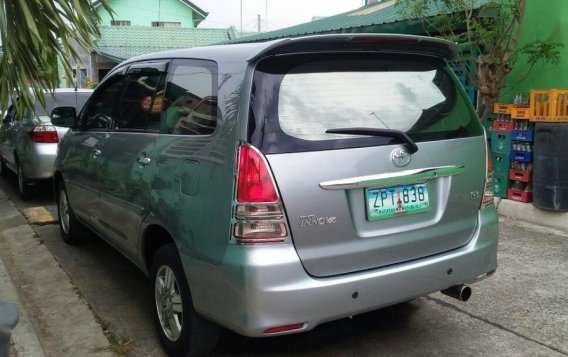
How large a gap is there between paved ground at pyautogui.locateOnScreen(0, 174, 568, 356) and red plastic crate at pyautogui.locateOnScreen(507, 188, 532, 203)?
4.70 ft

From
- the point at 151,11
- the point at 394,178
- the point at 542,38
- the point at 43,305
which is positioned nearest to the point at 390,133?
the point at 394,178

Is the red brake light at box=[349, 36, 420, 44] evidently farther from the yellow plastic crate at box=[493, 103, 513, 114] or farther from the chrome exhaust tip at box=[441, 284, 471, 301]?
the yellow plastic crate at box=[493, 103, 513, 114]

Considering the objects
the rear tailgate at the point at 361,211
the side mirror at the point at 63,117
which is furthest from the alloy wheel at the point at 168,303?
the side mirror at the point at 63,117

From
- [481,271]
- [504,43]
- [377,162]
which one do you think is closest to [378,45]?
[377,162]

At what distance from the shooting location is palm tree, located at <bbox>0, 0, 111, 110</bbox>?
330cm

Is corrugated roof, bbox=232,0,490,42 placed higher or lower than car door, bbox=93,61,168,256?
higher

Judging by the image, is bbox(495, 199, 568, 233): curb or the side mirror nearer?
the side mirror

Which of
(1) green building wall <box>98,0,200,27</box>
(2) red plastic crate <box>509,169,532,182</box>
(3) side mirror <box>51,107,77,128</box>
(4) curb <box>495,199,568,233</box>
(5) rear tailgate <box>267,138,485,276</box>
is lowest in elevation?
(4) curb <box>495,199,568,233</box>

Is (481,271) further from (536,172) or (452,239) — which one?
(536,172)

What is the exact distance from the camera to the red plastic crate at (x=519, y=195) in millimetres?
6324

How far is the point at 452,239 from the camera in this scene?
3.09m

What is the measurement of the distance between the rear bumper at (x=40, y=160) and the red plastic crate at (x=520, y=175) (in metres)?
5.66

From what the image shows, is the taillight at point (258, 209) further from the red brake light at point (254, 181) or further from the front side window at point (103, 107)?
the front side window at point (103, 107)

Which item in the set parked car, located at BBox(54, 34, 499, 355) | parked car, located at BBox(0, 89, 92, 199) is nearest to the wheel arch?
parked car, located at BBox(54, 34, 499, 355)
